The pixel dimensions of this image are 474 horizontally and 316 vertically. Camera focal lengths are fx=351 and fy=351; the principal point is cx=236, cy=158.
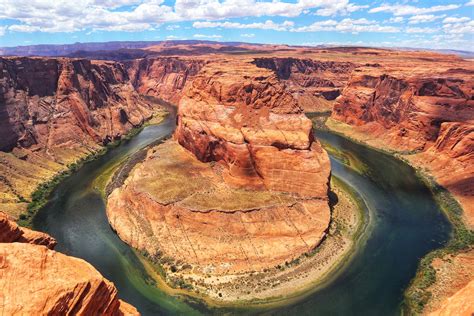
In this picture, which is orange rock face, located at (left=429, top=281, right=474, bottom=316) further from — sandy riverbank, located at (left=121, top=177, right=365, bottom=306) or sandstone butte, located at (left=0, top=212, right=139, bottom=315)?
sandstone butte, located at (left=0, top=212, right=139, bottom=315)

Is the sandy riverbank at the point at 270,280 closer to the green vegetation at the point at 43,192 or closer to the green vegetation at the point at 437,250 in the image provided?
the green vegetation at the point at 437,250

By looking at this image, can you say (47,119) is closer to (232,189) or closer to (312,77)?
(232,189)

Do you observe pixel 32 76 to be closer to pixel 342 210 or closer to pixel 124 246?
pixel 124 246

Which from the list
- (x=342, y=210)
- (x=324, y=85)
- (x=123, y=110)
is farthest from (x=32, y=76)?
(x=324, y=85)

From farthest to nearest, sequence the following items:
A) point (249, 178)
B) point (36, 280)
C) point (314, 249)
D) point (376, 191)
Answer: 1. point (376, 191)
2. point (249, 178)
3. point (314, 249)
4. point (36, 280)

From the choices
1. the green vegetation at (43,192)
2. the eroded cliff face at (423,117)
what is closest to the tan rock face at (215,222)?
the green vegetation at (43,192)

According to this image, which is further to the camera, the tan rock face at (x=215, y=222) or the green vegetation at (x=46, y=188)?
the green vegetation at (x=46, y=188)

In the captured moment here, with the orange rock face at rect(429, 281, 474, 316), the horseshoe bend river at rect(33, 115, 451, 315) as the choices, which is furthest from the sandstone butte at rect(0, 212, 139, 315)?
the horseshoe bend river at rect(33, 115, 451, 315)

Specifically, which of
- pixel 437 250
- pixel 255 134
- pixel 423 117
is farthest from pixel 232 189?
pixel 423 117
